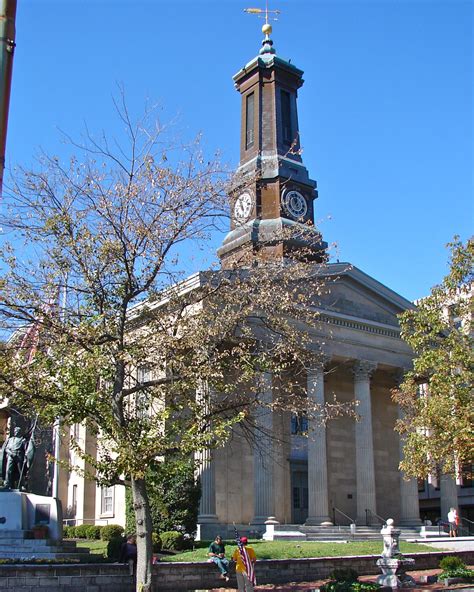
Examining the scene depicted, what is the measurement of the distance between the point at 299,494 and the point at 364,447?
4315mm

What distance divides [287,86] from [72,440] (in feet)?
121

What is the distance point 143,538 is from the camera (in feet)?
52.2

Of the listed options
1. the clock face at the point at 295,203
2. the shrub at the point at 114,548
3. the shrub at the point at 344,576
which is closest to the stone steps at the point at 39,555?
the shrub at the point at 114,548

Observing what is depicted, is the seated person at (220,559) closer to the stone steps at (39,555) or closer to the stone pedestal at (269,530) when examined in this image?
the stone steps at (39,555)

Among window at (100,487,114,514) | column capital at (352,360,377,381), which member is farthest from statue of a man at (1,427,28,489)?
column capital at (352,360,377,381)

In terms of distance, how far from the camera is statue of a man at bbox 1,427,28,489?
23.9 meters

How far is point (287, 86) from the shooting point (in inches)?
1908

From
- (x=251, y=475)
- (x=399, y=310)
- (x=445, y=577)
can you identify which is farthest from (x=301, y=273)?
(x=399, y=310)

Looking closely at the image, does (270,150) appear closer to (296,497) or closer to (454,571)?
(296,497)

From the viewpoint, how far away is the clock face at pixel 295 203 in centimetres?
4409

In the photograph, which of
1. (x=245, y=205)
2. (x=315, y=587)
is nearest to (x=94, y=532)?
(x=245, y=205)

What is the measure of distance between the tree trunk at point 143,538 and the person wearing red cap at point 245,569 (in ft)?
6.39

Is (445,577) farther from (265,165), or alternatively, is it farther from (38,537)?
(265,165)

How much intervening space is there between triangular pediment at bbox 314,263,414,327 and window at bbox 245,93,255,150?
485 inches
